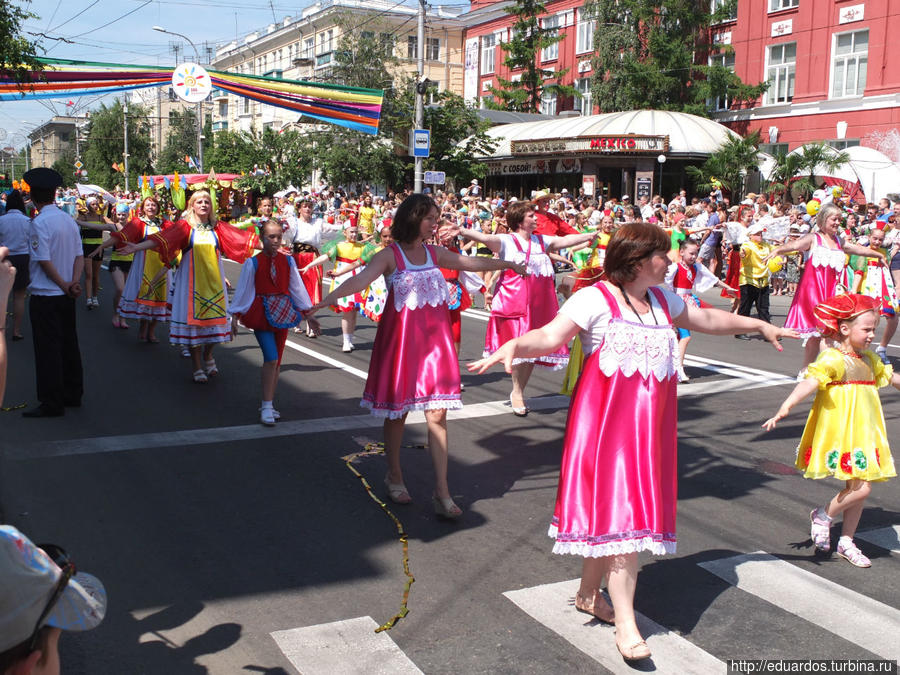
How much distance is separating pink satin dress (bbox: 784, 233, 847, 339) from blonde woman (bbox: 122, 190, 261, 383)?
5.73 meters

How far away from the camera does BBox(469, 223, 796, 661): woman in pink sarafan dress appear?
3.78 meters

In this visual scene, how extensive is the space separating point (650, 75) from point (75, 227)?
3516 cm

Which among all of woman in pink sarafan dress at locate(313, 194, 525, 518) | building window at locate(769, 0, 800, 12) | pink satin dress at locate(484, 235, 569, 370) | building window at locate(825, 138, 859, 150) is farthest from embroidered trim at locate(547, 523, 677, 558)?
building window at locate(769, 0, 800, 12)

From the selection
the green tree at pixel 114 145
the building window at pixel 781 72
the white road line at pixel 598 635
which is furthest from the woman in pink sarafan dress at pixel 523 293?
the green tree at pixel 114 145

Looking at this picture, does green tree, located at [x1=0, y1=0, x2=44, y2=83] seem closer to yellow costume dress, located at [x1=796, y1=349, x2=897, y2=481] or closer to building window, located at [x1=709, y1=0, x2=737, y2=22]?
yellow costume dress, located at [x1=796, y1=349, x2=897, y2=481]

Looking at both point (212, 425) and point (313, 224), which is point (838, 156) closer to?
point (313, 224)

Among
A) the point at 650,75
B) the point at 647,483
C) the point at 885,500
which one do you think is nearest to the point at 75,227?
the point at 647,483

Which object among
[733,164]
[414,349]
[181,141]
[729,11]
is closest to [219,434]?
[414,349]

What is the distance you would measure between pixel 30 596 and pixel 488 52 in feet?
184

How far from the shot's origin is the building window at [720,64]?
38344 millimetres

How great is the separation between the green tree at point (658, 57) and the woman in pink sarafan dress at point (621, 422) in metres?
35.6

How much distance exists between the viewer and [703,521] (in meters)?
5.46

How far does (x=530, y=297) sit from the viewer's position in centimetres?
820

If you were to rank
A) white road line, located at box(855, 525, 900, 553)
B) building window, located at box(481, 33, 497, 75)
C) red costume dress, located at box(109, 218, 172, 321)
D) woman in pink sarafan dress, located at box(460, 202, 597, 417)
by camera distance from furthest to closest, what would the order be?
building window, located at box(481, 33, 497, 75), red costume dress, located at box(109, 218, 172, 321), woman in pink sarafan dress, located at box(460, 202, 597, 417), white road line, located at box(855, 525, 900, 553)
